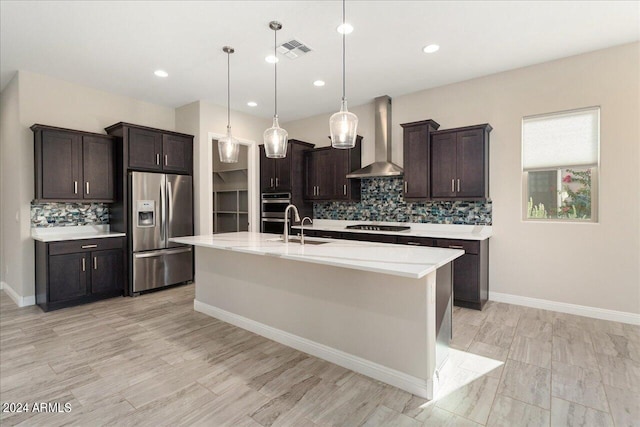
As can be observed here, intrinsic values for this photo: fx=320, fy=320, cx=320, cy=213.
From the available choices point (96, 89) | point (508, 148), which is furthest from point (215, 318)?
point (508, 148)

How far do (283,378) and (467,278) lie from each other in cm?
256

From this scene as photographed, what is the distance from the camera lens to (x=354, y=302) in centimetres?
244

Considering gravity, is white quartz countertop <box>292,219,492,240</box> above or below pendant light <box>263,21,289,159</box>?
below

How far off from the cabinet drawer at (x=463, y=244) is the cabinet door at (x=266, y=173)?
3.11 m

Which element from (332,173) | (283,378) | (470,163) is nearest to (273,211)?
(332,173)

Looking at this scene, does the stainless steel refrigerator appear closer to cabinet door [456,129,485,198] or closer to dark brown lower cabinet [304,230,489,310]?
dark brown lower cabinet [304,230,489,310]

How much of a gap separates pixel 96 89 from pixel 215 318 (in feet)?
12.2

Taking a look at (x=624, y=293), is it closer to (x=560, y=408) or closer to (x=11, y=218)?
(x=560, y=408)

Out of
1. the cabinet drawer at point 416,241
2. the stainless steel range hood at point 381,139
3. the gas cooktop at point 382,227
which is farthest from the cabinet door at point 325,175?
the cabinet drawer at point 416,241

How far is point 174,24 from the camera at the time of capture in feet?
9.71

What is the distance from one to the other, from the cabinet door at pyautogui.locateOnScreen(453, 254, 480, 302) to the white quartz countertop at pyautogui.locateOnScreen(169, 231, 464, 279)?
1.42 meters

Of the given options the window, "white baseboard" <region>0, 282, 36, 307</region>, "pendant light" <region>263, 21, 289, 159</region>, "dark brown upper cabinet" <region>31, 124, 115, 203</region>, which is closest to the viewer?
"pendant light" <region>263, 21, 289, 159</region>

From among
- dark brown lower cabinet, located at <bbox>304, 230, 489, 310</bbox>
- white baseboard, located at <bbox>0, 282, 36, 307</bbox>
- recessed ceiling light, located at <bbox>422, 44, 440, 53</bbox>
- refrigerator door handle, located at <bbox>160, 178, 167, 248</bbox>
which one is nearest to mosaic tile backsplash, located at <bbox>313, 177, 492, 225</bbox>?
dark brown lower cabinet, located at <bbox>304, 230, 489, 310</bbox>

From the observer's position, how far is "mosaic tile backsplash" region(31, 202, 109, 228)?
4.13 metres
